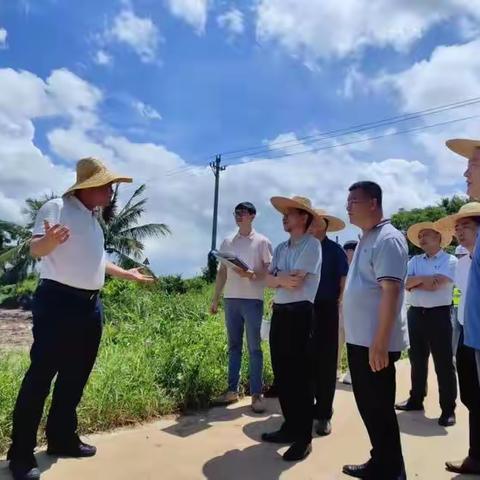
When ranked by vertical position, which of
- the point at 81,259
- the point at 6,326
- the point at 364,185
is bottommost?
the point at 6,326

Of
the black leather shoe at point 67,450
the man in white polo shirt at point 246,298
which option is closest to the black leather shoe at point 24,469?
the black leather shoe at point 67,450

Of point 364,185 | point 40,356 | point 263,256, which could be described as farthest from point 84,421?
point 364,185

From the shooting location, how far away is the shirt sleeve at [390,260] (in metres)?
3.01

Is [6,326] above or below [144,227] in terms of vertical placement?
below

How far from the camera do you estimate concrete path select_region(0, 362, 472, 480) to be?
3.35 metres

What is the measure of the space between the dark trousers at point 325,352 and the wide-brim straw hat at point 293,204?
84 cm

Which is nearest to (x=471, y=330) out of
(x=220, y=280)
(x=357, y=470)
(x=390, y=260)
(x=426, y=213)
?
(x=390, y=260)

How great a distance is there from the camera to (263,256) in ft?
16.4

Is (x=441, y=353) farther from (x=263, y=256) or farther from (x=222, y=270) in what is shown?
(x=222, y=270)

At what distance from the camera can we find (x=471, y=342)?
242cm

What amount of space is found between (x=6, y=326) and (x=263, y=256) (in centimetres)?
1681

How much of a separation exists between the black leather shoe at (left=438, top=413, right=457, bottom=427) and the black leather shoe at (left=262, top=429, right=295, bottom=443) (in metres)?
1.42

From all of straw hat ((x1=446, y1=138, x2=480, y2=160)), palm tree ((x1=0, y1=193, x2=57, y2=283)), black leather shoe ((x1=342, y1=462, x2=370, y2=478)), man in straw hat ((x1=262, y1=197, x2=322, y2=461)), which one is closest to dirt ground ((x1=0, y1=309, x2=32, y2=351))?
palm tree ((x1=0, y1=193, x2=57, y2=283))

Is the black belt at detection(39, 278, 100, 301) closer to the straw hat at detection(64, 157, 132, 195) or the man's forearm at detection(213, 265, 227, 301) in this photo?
the straw hat at detection(64, 157, 132, 195)
